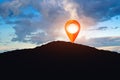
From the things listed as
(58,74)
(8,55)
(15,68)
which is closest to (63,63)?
(58,74)

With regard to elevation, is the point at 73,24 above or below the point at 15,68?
above

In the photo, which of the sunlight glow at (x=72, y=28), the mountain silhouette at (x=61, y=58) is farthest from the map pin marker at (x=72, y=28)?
the mountain silhouette at (x=61, y=58)

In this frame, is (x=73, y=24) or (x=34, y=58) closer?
(x=34, y=58)

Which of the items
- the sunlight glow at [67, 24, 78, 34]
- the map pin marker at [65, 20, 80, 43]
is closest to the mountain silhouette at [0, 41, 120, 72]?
the map pin marker at [65, 20, 80, 43]

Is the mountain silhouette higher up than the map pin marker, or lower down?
lower down

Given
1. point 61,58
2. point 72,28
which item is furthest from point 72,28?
point 61,58

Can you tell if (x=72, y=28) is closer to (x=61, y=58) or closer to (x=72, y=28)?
(x=72, y=28)

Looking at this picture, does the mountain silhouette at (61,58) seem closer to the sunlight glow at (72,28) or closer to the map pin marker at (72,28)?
the map pin marker at (72,28)

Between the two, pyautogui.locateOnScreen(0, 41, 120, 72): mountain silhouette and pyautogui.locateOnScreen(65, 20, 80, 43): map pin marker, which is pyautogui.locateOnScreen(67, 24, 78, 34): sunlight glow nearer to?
pyautogui.locateOnScreen(65, 20, 80, 43): map pin marker

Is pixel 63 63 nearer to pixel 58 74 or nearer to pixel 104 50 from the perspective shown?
pixel 58 74
